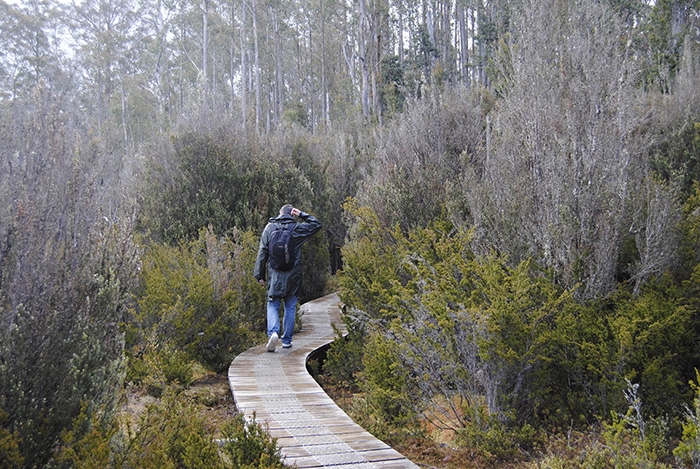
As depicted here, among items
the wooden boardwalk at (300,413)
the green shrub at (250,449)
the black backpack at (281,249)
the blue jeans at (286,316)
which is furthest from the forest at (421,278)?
the black backpack at (281,249)

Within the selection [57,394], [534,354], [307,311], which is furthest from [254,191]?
[57,394]

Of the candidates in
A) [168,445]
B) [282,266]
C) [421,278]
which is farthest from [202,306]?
[168,445]

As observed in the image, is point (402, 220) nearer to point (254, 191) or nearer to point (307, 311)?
point (307, 311)

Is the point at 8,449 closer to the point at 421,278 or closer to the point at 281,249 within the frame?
the point at 421,278

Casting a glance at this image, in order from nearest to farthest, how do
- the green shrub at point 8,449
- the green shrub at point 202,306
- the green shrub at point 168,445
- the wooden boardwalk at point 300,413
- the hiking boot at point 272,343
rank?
the green shrub at point 8,449 < the green shrub at point 168,445 < the wooden boardwalk at point 300,413 < the green shrub at point 202,306 < the hiking boot at point 272,343

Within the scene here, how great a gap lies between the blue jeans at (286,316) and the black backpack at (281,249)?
14.9 inches

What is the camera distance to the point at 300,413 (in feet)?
14.6

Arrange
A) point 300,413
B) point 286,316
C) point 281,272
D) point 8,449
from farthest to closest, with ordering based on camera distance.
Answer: point 286,316, point 281,272, point 300,413, point 8,449

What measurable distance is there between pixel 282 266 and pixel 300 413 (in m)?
2.29

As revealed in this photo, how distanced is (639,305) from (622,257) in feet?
3.86

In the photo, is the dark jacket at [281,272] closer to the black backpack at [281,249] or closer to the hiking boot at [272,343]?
the black backpack at [281,249]

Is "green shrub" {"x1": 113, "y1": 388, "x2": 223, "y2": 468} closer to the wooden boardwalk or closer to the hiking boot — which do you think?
the wooden boardwalk

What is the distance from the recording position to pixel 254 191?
36.2 feet

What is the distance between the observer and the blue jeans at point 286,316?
6.44 metres
